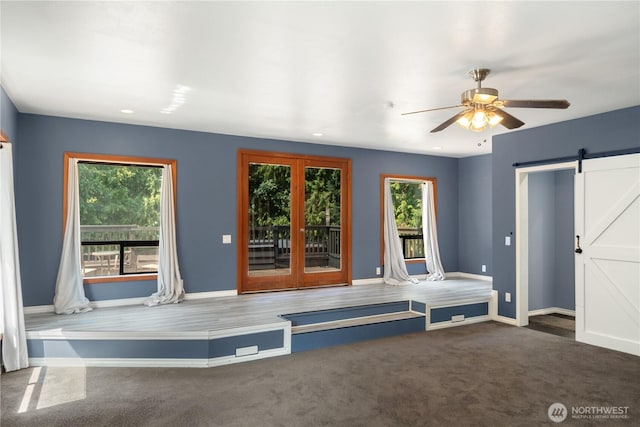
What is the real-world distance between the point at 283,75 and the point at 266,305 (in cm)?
302

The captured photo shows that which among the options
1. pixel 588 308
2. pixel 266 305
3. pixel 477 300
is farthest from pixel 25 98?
pixel 588 308

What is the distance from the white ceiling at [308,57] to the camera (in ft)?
8.30

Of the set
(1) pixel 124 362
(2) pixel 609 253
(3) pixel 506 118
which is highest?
(3) pixel 506 118

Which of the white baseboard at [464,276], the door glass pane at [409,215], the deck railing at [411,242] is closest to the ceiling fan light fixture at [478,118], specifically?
the door glass pane at [409,215]

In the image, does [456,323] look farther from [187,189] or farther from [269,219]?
[187,189]

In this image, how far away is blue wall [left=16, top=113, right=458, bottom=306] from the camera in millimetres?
4996

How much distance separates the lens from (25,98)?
4320mm

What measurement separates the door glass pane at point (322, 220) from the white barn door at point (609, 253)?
3525mm

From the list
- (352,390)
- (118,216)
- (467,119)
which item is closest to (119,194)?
(118,216)

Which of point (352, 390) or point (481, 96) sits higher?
point (481, 96)

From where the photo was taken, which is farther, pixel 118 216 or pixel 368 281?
pixel 368 281

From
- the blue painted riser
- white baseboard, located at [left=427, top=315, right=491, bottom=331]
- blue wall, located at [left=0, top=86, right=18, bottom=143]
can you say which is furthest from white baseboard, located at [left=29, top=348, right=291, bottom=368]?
white baseboard, located at [left=427, top=315, right=491, bottom=331]

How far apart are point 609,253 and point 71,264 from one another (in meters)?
6.29

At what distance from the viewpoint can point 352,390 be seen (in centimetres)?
351
